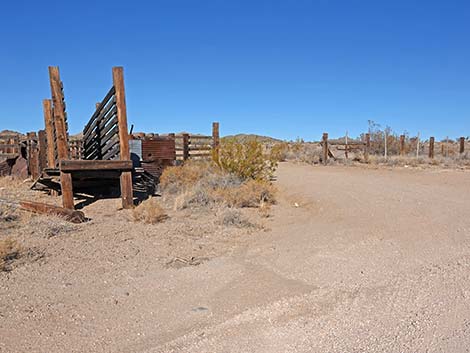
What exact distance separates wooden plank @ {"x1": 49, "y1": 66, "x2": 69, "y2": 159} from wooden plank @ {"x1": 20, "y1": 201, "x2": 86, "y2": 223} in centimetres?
133

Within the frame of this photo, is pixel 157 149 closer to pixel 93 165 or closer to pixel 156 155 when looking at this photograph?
pixel 156 155

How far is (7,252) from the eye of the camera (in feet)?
16.8

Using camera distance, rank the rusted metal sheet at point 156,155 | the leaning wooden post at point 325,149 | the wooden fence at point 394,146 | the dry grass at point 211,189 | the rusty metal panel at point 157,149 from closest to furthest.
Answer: the dry grass at point 211,189
the rusted metal sheet at point 156,155
the rusty metal panel at point 157,149
the leaning wooden post at point 325,149
the wooden fence at point 394,146

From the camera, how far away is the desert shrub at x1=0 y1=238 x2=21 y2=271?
4827 mm

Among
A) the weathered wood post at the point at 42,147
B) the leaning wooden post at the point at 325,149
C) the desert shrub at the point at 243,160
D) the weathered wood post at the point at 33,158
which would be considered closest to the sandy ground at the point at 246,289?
the desert shrub at the point at 243,160

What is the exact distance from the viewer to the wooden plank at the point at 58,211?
24.2ft

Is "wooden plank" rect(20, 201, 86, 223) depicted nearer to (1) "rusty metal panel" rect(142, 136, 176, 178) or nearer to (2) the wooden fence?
(1) "rusty metal panel" rect(142, 136, 176, 178)

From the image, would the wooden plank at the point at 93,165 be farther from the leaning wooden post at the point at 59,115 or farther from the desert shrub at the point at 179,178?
the desert shrub at the point at 179,178

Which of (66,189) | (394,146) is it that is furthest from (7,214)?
(394,146)

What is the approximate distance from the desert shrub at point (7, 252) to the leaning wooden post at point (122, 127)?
12.0ft

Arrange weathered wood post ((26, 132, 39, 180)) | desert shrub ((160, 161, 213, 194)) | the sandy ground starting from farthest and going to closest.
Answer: weathered wood post ((26, 132, 39, 180)) < desert shrub ((160, 161, 213, 194)) < the sandy ground

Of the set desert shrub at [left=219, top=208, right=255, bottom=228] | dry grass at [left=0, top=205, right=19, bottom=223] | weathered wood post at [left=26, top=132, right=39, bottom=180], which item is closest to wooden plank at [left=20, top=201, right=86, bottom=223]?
dry grass at [left=0, top=205, right=19, bottom=223]

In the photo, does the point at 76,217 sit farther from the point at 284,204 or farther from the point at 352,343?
the point at 352,343

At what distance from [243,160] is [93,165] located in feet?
16.0
